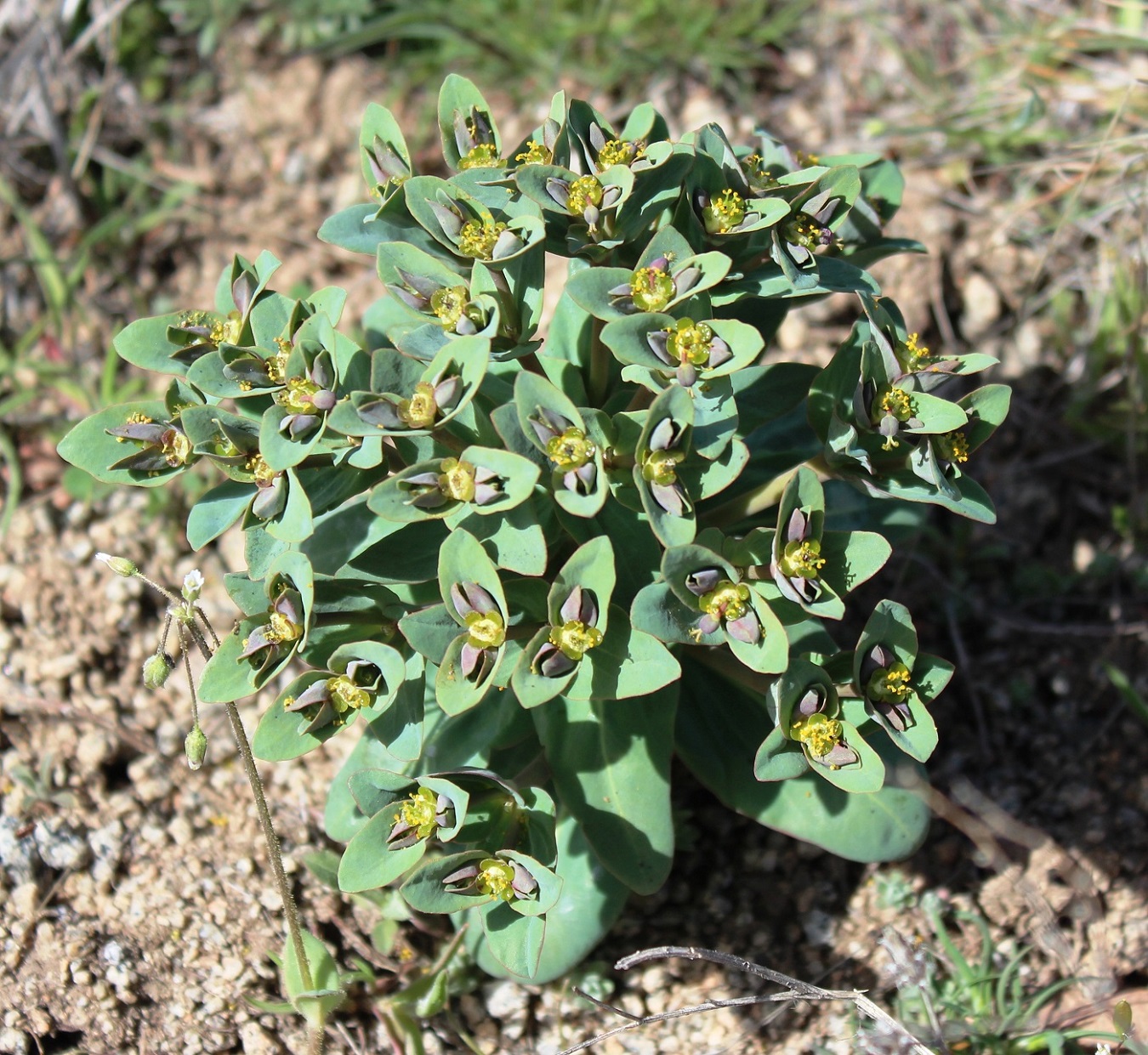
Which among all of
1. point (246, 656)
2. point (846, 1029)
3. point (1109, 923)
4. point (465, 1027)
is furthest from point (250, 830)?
point (1109, 923)

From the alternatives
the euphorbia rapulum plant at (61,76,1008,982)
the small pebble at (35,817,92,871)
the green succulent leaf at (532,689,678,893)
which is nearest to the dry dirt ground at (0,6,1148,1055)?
the small pebble at (35,817,92,871)

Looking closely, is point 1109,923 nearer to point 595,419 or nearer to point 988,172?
point 595,419

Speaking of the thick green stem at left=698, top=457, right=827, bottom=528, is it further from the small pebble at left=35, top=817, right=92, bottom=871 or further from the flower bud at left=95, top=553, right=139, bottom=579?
the small pebble at left=35, top=817, right=92, bottom=871

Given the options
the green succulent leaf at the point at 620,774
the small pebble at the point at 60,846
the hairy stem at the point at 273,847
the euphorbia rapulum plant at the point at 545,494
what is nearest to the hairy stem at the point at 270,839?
the hairy stem at the point at 273,847

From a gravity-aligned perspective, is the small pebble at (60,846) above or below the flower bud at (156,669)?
below

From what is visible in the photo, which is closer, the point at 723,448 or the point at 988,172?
the point at 723,448

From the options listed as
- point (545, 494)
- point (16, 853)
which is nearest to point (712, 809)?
point (545, 494)

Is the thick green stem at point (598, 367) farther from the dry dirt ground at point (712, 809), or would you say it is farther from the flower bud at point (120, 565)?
the dry dirt ground at point (712, 809)
